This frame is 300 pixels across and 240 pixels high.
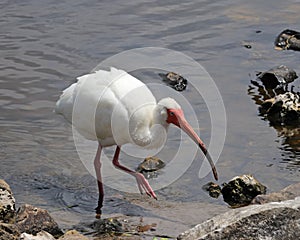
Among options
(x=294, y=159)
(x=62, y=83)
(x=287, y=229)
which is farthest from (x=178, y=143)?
(x=287, y=229)

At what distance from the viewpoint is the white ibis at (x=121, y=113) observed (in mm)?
6738

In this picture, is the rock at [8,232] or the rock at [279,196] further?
the rock at [279,196]

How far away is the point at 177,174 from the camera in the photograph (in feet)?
25.0

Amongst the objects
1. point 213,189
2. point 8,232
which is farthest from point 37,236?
point 213,189

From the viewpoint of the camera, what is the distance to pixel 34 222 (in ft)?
18.1

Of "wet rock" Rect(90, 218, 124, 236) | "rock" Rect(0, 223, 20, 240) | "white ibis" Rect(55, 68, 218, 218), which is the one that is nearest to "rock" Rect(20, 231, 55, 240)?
"rock" Rect(0, 223, 20, 240)

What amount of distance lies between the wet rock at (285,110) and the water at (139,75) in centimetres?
16

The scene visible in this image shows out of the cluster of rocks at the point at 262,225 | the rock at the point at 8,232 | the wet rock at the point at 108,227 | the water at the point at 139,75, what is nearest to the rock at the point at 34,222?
the wet rock at the point at 108,227

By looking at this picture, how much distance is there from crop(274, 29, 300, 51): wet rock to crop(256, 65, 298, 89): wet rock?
1185 mm

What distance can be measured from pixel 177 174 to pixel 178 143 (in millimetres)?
854

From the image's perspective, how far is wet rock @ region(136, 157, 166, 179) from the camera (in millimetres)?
7672

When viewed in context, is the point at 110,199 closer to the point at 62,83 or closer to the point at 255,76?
the point at 62,83

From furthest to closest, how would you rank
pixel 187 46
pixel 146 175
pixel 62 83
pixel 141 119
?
pixel 187 46, pixel 62 83, pixel 146 175, pixel 141 119

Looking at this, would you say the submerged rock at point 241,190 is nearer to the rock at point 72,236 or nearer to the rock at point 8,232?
the rock at point 72,236
